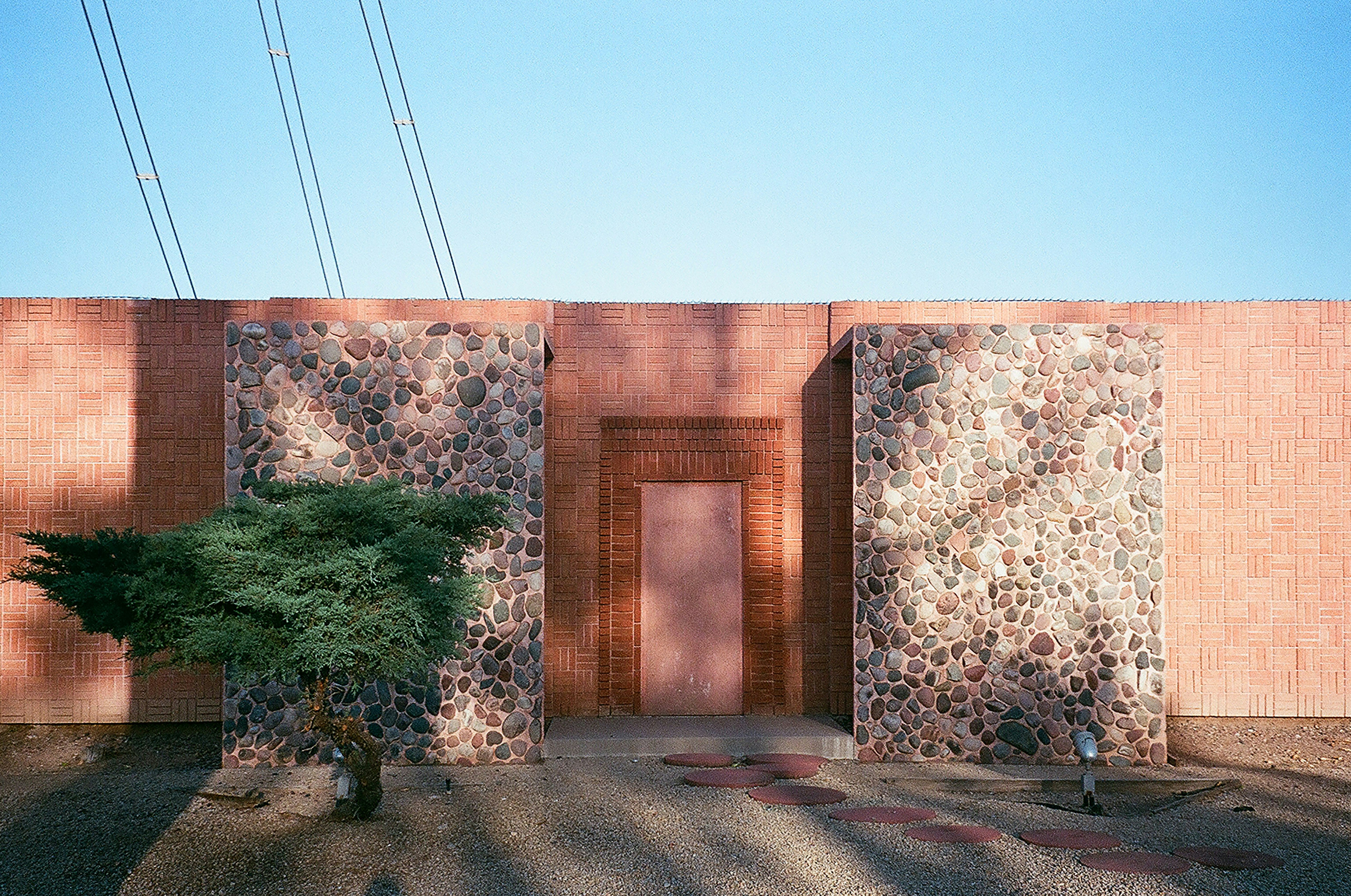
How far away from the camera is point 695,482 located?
1144cm

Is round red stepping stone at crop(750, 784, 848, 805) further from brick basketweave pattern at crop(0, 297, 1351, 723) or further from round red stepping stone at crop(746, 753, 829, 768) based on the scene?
brick basketweave pattern at crop(0, 297, 1351, 723)

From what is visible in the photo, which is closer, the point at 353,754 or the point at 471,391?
the point at 353,754

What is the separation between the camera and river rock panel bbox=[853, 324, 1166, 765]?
9781 millimetres

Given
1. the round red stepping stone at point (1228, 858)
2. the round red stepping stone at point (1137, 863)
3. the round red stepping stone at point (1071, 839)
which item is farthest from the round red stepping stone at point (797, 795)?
the round red stepping stone at point (1228, 858)

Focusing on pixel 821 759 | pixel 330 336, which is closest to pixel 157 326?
pixel 330 336

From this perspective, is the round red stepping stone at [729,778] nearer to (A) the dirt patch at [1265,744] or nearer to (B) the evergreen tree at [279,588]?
(B) the evergreen tree at [279,588]

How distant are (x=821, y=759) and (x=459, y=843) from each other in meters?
3.66

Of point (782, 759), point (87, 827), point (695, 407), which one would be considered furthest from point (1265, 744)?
point (87, 827)

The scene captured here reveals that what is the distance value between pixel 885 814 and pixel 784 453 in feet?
14.4

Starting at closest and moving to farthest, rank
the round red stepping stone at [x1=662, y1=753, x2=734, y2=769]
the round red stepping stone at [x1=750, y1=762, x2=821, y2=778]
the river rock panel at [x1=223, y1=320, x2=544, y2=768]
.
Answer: the round red stepping stone at [x1=750, y1=762, x2=821, y2=778]
the round red stepping stone at [x1=662, y1=753, x2=734, y2=769]
the river rock panel at [x1=223, y1=320, x2=544, y2=768]

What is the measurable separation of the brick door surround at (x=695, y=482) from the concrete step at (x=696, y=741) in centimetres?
78

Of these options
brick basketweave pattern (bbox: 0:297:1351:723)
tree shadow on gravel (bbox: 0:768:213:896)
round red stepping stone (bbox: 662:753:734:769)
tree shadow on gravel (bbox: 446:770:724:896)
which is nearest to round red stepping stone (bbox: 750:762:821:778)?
round red stepping stone (bbox: 662:753:734:769)

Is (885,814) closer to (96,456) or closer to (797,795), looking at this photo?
(797,795)

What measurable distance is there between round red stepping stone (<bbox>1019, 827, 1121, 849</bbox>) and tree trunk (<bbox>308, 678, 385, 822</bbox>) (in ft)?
14.3
